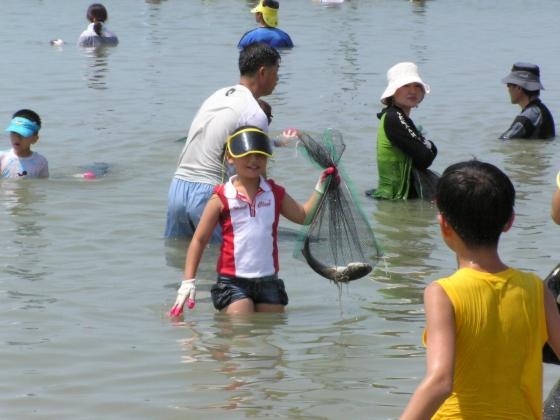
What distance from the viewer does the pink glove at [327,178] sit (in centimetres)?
662

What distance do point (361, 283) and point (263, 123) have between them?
1.30 meters

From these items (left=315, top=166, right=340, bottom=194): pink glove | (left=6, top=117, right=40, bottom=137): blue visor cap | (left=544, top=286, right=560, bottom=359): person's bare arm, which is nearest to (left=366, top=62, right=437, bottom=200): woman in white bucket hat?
(left=315, top=166, right=340, bottom=194): pink glove

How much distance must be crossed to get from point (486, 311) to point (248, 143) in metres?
3.12

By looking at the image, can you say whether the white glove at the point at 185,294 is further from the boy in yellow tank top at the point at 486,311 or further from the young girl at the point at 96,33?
the young girl at the point at 96,33

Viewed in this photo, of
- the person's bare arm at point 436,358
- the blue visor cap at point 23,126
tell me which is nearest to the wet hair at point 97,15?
the blue visor cap at point 23,126

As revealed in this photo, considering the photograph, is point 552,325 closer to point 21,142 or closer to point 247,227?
point 247,227

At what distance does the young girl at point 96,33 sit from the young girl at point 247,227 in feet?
48.3

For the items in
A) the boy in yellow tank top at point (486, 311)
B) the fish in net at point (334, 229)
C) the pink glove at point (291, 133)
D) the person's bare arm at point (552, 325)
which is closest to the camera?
the boy in yellow tank top at point (486, 311)

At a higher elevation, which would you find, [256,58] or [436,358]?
[256,58]

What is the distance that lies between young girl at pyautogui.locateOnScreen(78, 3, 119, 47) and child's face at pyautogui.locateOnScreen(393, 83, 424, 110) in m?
12.1

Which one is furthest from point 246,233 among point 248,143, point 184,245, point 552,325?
point 552,325

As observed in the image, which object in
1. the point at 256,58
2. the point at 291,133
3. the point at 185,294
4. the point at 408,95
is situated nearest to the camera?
the point at 185,294

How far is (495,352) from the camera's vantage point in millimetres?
3447

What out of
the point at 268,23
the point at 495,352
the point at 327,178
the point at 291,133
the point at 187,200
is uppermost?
the point at 268,23
